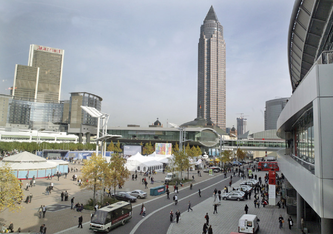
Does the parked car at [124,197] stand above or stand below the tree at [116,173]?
below

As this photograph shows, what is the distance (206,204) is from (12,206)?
1751cm

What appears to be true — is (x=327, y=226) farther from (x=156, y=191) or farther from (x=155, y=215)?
(x=156, y=191)

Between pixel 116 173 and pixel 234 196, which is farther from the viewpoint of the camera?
pixel 234 196

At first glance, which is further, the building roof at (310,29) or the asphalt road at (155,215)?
the building roof at (310,29)

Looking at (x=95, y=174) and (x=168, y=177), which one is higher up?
(x=95, y=174)

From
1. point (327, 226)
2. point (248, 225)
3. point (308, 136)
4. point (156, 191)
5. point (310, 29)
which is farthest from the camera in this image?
point (156, 191)

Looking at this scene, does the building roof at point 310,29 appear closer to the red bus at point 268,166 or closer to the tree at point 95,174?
the tree at point 95,174

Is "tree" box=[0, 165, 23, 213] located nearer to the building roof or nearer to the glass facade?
the glass facade

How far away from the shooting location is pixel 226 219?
19891 mm

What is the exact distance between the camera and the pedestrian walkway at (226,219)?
17195mm

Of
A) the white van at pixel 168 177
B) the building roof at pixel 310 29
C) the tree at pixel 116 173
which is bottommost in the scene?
the white van at pixel 168 177

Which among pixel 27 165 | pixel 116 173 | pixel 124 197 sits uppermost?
pixel 116 173

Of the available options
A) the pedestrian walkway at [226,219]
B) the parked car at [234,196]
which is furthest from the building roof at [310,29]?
the parked car at [234,196]

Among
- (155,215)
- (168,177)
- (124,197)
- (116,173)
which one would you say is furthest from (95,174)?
(168,177)
